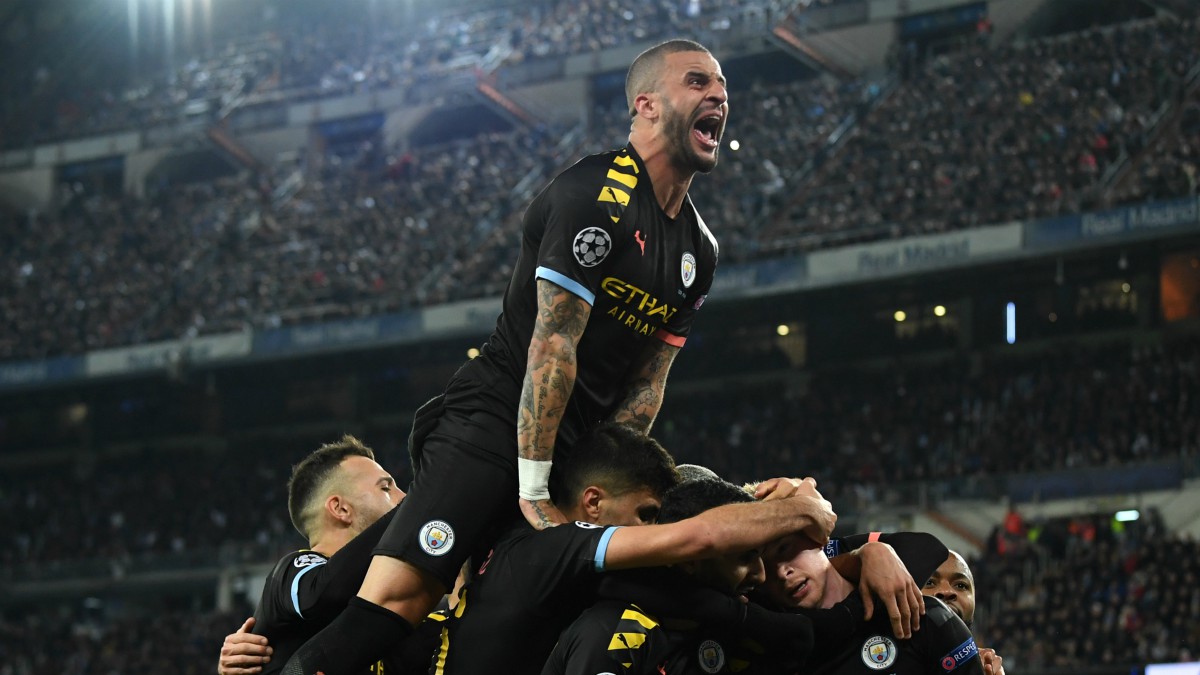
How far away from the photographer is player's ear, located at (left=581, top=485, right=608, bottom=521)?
5.55 metres

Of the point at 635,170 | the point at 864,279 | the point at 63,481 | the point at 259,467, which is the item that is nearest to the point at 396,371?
the point at 259,467

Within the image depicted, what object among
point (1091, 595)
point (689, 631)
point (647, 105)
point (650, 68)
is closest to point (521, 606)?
point (689, 631)

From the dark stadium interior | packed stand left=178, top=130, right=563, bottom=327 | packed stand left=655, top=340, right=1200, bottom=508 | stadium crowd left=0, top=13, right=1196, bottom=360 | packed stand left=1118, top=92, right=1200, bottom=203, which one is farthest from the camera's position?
packed stand left=178, top=130, right=563, bottom=327

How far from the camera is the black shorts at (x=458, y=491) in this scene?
18.6ft

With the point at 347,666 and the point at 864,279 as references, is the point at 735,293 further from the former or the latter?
the point at 347,666

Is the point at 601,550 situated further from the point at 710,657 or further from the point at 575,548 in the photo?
the point at 710,657

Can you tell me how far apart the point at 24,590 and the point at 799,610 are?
36246mm

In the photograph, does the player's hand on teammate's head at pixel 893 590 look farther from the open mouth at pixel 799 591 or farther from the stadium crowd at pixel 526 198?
the stadium crowd at pixel 526 198

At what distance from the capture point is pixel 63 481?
43281mm

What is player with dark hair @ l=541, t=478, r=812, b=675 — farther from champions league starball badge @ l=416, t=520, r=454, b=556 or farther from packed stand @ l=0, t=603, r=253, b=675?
packed stand @ l=0, t=603, r=253, b=675

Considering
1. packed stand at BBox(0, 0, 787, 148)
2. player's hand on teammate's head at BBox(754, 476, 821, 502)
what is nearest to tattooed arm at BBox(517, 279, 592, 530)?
player's hand on teammate's head at BBox(754, 476, 821, 502)

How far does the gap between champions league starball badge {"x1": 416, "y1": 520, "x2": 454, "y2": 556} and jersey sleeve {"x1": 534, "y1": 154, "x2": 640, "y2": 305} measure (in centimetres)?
99

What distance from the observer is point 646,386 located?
641 cm

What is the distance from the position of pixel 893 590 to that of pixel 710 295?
29.2 meters
